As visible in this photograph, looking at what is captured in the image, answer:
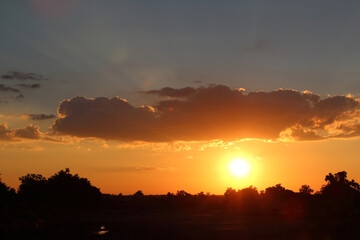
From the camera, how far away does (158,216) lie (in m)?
129

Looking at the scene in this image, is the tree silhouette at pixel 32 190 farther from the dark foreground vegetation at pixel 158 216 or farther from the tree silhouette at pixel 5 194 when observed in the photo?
the tree silhouette at pixel 5 194

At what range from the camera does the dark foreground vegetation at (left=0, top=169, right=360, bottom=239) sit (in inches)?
1490

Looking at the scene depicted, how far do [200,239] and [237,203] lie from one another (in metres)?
146

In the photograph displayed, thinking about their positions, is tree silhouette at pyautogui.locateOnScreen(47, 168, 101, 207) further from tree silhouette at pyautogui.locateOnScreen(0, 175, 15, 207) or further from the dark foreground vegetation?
tree silhouette at pyautogui.locateOnScreen(0, 175, 15, 207)

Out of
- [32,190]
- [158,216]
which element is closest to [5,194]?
→ [32,190]

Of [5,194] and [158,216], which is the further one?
[158,216]

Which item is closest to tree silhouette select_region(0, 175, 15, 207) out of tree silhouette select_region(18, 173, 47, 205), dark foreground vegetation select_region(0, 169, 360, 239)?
dark foreground vegetation select_region(0, 169, 360, 239)

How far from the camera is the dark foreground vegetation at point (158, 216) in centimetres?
3784

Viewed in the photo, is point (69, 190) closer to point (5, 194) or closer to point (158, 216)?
point (158, 216)

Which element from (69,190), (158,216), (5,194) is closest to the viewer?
(5,194)

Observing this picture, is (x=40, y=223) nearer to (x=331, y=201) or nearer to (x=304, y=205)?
(x=331, y=201)

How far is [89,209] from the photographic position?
489 ft

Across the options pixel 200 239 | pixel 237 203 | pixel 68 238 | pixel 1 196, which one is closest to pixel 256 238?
pixel 200 239

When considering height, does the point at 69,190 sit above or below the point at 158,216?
above
